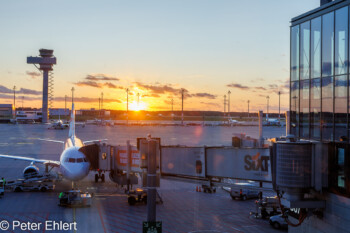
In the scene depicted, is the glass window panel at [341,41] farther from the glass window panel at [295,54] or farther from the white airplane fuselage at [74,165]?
the white airplane fuselage at [74,165]

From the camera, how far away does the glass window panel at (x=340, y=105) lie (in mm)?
22281

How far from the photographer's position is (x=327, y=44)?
23.6 metres

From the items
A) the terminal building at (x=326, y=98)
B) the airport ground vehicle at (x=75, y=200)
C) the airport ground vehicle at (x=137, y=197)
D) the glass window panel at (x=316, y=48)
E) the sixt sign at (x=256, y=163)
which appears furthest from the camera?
the airport ground vehicle at (x=137, y=197)

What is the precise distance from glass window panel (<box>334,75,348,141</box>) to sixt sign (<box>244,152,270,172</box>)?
14.7ft

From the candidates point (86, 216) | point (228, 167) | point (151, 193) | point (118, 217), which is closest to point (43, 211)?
point (86, 216)

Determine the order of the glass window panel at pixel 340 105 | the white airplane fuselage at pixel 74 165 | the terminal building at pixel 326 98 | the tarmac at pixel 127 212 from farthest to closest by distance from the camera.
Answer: the white airplane fuselage at pixel 74 165, the tarmac at pixel 127 212, the glass window panel at pixel 340 105, the terminal building at pixel 326 98

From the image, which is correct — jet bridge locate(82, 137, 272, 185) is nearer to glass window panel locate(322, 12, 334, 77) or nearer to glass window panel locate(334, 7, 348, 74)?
glass window panel locate(322, 12, 334, 77)

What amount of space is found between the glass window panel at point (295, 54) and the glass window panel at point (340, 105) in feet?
14.3

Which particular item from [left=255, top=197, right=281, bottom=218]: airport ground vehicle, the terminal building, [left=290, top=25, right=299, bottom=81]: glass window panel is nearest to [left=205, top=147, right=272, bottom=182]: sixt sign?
the terminal building

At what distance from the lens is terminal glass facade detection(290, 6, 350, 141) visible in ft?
73.3

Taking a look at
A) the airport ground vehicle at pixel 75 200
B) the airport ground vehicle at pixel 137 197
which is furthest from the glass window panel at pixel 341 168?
the airport ground vehicle at pixel 75 200

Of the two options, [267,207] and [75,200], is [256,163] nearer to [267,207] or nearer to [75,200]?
[267,207]

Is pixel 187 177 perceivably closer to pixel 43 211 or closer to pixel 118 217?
pixel 118 217

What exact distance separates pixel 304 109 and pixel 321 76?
2.99m
